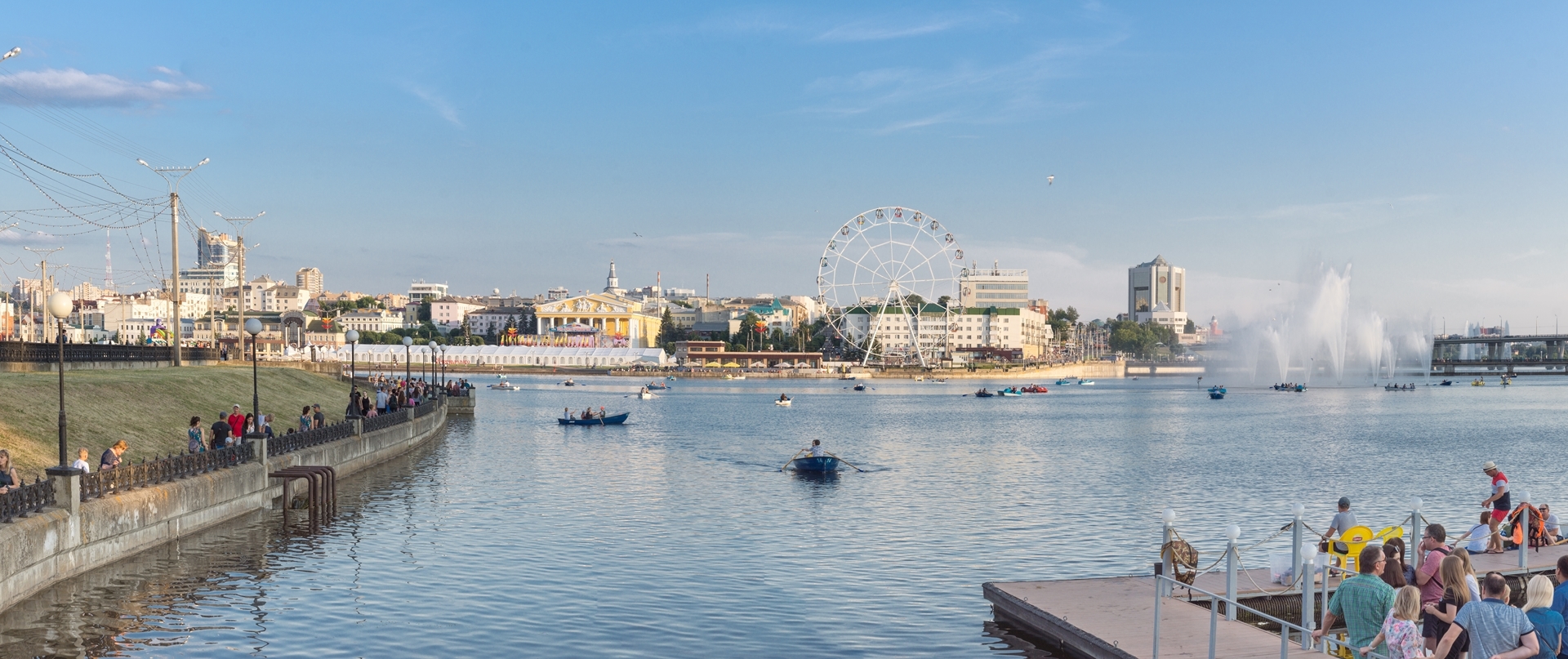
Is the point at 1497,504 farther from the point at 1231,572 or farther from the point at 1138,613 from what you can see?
the point at 1138,613

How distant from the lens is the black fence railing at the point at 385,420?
159 feet

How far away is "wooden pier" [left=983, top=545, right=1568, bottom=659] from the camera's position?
1627 centimetres

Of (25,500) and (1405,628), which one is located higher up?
(25,500)

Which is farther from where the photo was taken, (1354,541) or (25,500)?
(25,500)

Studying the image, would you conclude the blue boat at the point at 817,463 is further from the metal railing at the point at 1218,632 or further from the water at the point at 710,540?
the metal railing at the point at 1218,632

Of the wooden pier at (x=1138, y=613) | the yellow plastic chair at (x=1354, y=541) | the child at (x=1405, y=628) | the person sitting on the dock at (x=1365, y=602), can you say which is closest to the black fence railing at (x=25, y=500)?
the wooden pier at (x=1138, y=613)

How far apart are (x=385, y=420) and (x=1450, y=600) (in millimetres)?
46118

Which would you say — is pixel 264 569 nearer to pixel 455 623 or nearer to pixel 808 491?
pixel 455 623

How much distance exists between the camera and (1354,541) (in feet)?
63.0

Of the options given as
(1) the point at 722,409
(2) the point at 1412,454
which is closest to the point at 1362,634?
(2) the point at 1412,454

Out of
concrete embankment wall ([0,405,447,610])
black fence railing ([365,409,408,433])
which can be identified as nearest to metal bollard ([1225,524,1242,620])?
concrete embankment wall ([0,405,447,610])

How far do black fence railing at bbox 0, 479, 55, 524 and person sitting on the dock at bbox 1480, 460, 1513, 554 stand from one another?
25.9m

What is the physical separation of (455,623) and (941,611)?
8.61 meters

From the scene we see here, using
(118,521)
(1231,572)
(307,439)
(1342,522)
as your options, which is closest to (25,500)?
(118,521)
